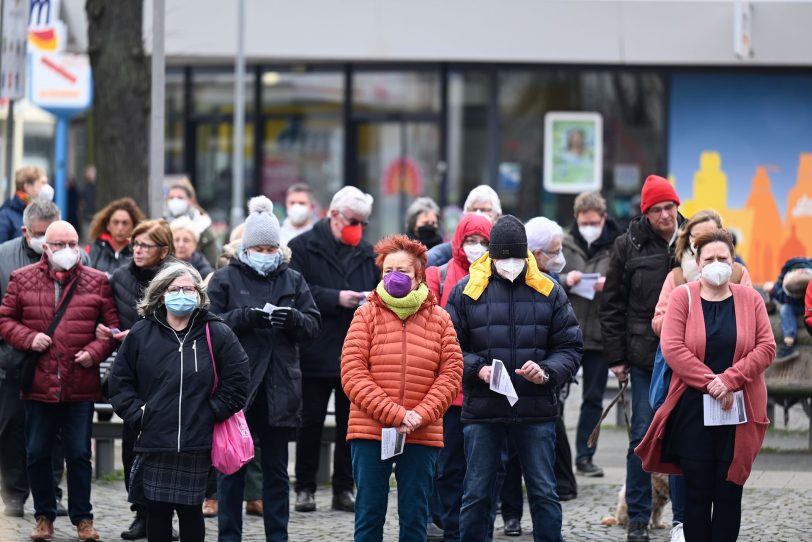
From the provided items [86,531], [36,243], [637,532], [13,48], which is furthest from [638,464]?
[13,48]

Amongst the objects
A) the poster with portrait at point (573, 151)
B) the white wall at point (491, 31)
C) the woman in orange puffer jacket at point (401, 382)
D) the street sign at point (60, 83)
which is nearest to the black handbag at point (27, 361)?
the woman in orange puffer jacket at point (401, 382)

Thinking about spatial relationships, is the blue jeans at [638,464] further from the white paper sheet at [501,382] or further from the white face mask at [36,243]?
the white face mask at [36,243]

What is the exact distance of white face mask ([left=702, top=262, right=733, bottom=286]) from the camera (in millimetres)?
7957

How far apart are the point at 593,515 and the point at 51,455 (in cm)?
340

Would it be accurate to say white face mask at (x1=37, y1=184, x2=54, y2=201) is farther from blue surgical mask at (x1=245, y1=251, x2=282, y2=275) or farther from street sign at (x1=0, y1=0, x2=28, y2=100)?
blue surgical mask at (x1=245, y1=251, x2=282, y2=275)

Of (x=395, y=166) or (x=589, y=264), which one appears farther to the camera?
(x=395, y=166)

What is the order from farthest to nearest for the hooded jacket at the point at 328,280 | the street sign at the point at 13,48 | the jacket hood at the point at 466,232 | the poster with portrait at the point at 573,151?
1. the poster with portrait at the point at 573,151
2. the street sign at the point at 13,48
3. the hooded jacket at the point at 328,280
4. the jacket hood at the point at 466,232

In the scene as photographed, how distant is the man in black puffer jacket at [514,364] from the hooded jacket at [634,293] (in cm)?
104

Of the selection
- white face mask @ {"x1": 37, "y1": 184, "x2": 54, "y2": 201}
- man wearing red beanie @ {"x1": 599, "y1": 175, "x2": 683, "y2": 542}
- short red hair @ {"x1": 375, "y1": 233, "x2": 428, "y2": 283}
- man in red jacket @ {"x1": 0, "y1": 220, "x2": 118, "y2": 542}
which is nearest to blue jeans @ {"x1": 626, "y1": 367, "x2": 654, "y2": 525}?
man wearing red beanie @ {"x1": 599, "y1": 175, "x2": 683, "y2": 542}

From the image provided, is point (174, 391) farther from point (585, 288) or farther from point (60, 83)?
point (60, 83)

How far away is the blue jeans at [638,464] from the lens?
9.19m

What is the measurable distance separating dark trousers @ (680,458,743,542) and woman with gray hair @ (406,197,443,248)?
11.4 feet

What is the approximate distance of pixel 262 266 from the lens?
9.07 metres

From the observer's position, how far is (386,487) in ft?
26.6
